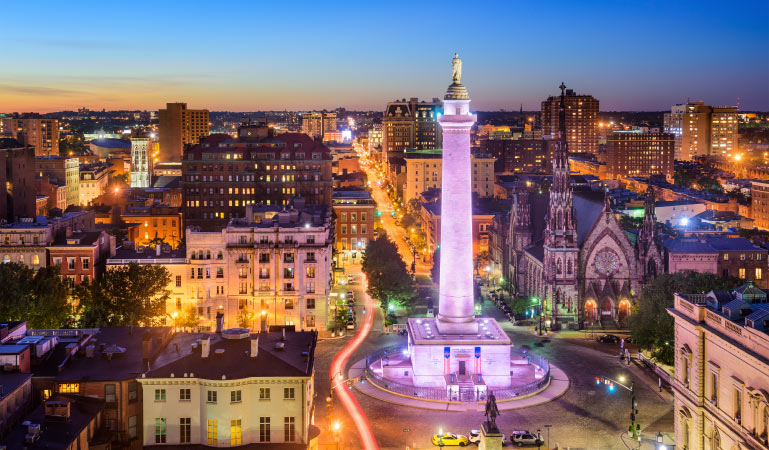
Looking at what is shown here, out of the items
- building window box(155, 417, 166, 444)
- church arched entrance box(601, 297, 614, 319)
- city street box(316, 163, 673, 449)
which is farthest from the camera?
church arched entrance box(601, 297, 614, 319)

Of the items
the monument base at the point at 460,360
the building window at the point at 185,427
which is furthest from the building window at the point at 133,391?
the monument base at the point at 460,360

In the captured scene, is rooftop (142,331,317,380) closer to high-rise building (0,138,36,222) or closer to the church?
the church

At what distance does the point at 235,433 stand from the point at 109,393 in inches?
356

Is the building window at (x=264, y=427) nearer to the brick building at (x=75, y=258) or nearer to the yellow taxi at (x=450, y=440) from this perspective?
the yellow taxi at (x=450, y=440)

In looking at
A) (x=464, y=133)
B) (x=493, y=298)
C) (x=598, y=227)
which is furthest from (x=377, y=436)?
(x=493, y=298)

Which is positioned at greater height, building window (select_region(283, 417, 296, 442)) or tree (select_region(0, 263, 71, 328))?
tree (select_region(0, 263, 71, 328))

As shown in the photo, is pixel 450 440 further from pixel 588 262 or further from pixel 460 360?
pixel 588 262

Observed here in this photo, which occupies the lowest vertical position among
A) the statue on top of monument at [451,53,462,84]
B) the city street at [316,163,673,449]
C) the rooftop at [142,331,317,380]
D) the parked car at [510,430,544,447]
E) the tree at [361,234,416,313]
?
the city street at [316,163,673,449]

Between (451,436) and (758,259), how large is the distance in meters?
72.7

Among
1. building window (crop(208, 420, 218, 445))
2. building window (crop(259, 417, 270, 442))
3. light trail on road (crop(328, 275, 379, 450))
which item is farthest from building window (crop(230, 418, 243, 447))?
light trail on road (crop(328, 275, 379, 450))

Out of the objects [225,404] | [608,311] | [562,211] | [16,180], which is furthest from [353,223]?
[225,404]

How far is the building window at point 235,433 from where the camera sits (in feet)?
184

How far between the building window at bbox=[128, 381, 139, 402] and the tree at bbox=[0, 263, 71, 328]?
28.9 metres

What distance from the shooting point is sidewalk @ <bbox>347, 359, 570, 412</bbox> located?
75.0m
